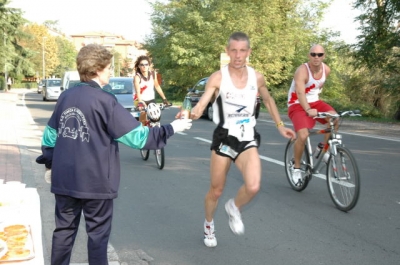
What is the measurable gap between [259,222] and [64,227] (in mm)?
2670

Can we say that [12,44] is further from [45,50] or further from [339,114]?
[339,114]

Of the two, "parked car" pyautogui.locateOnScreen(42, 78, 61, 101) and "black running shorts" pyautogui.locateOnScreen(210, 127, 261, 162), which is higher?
"black running shorts" pyautogui.locateOnScreen(210, 127, 261, 162)

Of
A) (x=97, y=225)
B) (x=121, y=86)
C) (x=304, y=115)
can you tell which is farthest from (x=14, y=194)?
(x=121, y=86)

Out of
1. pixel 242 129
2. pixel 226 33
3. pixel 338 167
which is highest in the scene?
pixel 226 33

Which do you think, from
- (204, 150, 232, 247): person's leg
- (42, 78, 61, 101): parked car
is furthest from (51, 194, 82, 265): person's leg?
(42, 78, 61, 101): parked car

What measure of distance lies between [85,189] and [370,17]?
63.9ft

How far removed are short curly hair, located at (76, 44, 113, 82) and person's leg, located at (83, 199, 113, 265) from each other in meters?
0.78

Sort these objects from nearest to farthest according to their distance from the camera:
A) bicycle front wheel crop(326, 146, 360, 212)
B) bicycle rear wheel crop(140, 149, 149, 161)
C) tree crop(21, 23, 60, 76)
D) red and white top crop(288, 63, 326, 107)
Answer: bicycle front wheel crop(326, 146, 360, 212) < red and white top crop(288, 63, 326, 107) < bicycle rear wheel crop(140, 149, 149, 161) < tree crop(21, 23, 60, 76)

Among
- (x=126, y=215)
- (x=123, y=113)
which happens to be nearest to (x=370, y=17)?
(x=126, y=215)

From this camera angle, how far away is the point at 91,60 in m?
3.28

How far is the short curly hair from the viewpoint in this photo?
328 centimetres

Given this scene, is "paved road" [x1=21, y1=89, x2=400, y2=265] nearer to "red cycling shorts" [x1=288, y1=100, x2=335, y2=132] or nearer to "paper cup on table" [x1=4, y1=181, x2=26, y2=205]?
"red cycling shorts" [x1=288, y1=100, x2=335, y2=132]

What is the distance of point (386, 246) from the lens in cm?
480

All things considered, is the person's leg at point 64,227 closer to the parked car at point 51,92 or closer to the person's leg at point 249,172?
the person's leg at point 249,172
